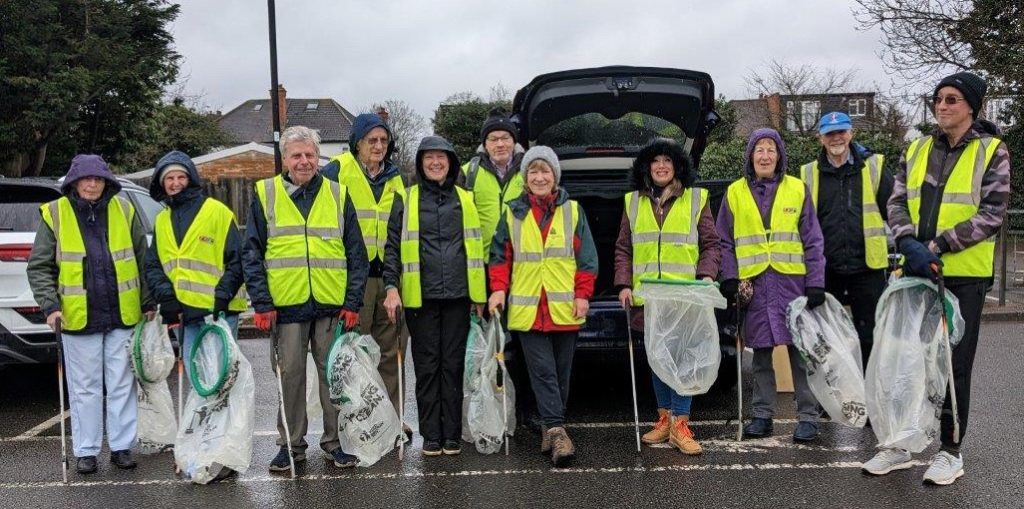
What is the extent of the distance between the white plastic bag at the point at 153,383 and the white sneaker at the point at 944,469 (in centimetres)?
423

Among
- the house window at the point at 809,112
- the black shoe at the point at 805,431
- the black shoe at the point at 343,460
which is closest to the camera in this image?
the black shoe at the point at 343,460

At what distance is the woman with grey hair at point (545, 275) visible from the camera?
185 inches

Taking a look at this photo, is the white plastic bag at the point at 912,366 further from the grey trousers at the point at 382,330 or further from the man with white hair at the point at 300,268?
the man with white hair at the point at 300,268

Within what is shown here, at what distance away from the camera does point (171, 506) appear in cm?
411

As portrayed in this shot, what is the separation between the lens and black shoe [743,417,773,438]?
5.05 metres

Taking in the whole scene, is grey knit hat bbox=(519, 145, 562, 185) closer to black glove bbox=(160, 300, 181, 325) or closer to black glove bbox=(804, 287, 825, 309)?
black glove bbox=(804, 287, 825, 309)

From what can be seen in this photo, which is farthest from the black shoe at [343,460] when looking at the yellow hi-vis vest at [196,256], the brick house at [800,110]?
the brick house at [800,110]

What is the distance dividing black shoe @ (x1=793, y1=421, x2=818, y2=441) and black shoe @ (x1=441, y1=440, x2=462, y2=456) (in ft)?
6.68

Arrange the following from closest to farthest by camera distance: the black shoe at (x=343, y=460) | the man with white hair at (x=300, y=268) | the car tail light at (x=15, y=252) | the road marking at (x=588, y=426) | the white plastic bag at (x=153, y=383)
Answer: the man with white hair at (x=300, y=268)
the black shoe at (x=343, y=460)
the white plastic bag at (x=153, y=383)
the road marking at (x=588, y=426)
the car tail light at (x=15, y=252)

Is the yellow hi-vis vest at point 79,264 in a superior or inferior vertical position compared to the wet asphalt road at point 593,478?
superior

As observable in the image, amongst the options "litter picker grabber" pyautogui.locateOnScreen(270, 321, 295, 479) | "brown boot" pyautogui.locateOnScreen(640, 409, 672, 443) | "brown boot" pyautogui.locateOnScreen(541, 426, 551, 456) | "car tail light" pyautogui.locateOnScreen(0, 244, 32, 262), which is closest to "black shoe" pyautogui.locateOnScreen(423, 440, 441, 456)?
"brown boot" pyautogui.locateOnScreen(541, 426, 551, 456)

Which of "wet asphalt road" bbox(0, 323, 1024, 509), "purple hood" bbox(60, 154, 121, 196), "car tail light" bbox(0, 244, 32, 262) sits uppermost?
"purple hood" bbox(60, 154, 121, 196)

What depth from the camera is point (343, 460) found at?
4.66 meters

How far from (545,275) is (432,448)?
123cm
